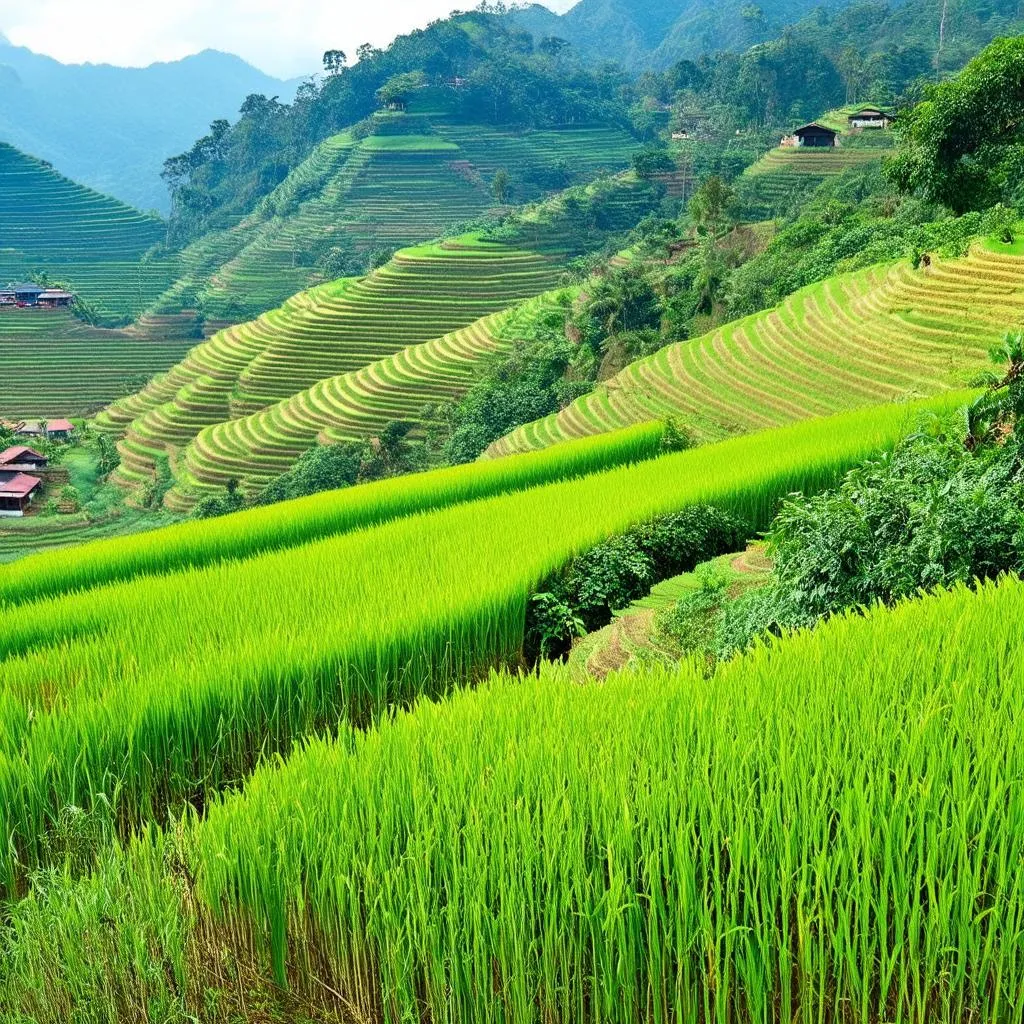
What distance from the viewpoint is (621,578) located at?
22.9 feet

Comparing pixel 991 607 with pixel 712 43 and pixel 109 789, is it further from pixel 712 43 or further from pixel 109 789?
pixel 712 43

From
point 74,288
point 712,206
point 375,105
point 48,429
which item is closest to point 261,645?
point 712,206

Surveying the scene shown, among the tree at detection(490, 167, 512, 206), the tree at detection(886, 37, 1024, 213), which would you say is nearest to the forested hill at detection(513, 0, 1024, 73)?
the tree at detection(490, 167, 512, 206)

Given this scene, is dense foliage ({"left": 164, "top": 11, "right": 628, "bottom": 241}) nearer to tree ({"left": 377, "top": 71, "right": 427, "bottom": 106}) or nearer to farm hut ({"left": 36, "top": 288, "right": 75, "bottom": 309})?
tree ({"left": 377, "top": 71, "right": 427, "bottom": 106})

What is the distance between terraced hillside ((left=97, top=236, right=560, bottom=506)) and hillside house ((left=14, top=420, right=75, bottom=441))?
1623 mm

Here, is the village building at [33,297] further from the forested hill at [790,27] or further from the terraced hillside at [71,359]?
the forested hill at [790,27]

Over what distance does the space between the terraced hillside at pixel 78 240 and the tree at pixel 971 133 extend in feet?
183

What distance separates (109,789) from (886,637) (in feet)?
9.70

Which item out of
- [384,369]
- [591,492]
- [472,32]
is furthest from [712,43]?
[591,492]

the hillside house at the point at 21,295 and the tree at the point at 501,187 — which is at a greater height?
the tree at the point at 501,187

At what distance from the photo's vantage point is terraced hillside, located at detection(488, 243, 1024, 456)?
1709 centimetres

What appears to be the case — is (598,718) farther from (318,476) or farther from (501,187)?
(501,187)

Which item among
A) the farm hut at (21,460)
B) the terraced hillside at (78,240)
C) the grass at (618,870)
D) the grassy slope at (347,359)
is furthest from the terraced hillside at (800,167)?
the grass at (618,870)

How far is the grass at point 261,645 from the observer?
4.02m
